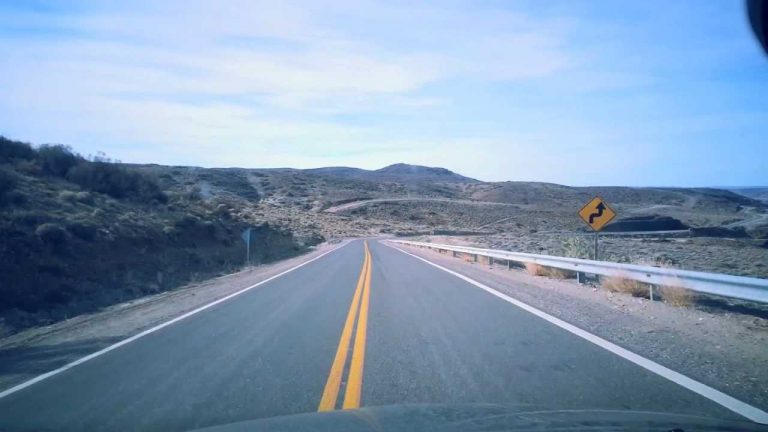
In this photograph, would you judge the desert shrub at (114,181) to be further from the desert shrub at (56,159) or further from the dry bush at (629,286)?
the dry bush at (629,286)

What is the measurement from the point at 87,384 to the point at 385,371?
11.8ft

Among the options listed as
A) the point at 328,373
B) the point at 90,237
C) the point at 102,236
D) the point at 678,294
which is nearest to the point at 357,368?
the point at 328,373

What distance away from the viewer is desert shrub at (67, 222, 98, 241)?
Result: 2506cm

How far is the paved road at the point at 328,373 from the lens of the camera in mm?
6625

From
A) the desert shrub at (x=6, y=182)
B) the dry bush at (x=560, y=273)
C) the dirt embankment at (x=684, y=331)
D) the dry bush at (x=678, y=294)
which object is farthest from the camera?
the desert shrub at (x=6, y=182)

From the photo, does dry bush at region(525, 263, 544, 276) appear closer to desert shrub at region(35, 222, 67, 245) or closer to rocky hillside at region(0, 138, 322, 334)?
rocky hillside at region(0, 138, 322, 334)

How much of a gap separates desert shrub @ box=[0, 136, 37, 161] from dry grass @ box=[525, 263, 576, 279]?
26860 mm

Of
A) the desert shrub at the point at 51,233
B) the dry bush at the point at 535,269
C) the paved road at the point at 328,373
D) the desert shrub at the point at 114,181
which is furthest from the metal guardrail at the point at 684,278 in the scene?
the desert shrub at the point at 114,181

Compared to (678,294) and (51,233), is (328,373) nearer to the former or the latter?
(678,294)

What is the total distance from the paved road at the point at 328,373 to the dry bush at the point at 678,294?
3.09 metres

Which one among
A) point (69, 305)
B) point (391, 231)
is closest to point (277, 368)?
point (69, 305)

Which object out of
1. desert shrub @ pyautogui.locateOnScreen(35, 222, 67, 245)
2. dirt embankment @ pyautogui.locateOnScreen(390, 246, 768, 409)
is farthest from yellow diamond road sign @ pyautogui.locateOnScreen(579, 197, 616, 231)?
desert shrub @ pyautogui.locateOnScreen(35, 222, 67, 245)

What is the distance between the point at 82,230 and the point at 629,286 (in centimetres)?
2003

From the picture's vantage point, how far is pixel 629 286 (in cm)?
1555
